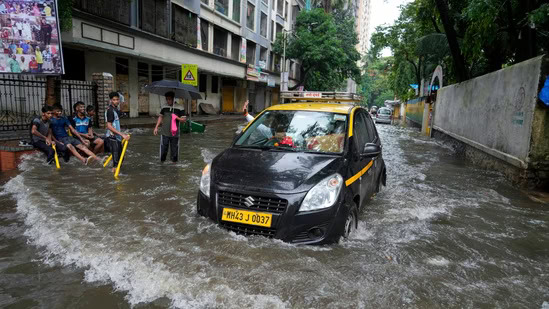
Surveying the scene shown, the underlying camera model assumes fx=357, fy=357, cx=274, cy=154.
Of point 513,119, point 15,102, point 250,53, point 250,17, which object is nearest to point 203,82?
point 250,53

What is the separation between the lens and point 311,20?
1351 inches

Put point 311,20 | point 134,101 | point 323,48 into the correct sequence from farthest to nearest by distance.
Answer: point 311,20, point 323,48, point 134,101

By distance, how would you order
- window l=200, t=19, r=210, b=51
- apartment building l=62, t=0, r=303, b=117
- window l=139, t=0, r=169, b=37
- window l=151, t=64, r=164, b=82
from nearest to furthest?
1. apartment building l=62, t=0, r=303, b=117
2. window l=139, t=0, r=169, b=37
3. window l=151, t=64, r=164, b=82
4. window l=200, t=19, r=210, b=51

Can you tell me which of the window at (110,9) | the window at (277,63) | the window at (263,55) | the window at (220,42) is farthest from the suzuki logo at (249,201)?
the window at (277,63)

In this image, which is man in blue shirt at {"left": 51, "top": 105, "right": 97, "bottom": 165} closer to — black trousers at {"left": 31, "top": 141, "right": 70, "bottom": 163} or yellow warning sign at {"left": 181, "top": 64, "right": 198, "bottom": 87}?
black trousers at {"left": 31, "top": 141, "right": 70, "bottom": 163}

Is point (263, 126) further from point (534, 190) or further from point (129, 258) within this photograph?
point (534, 190)

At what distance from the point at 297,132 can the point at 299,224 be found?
63.1 inches

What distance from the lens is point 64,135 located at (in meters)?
7.61

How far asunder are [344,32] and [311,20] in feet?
14.9

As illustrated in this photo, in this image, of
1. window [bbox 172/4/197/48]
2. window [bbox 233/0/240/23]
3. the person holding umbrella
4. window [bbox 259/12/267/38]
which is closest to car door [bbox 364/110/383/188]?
the person holding umbrella

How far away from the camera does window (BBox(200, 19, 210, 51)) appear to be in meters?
24.2

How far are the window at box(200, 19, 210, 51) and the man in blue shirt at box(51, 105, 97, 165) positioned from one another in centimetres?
1792

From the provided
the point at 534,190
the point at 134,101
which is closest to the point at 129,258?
the point at 534,190

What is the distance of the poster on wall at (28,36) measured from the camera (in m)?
8.08
